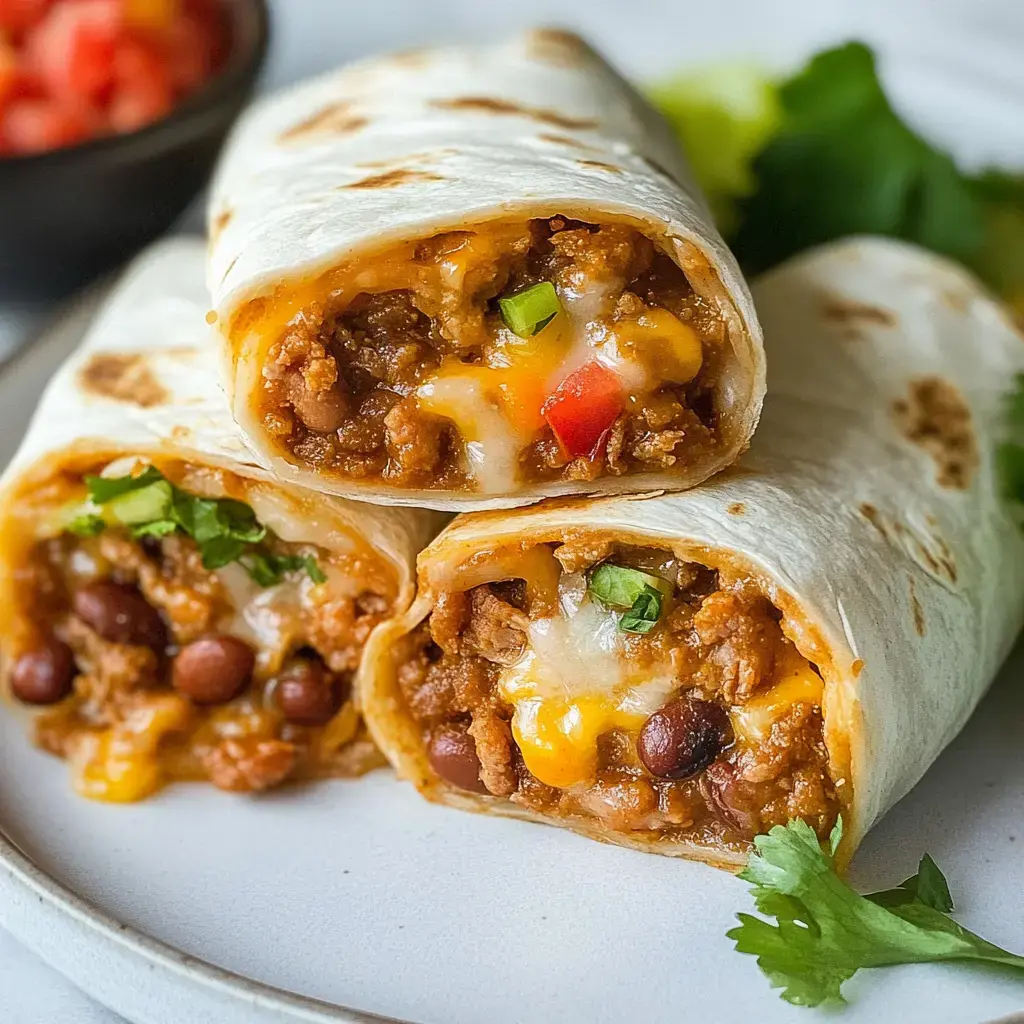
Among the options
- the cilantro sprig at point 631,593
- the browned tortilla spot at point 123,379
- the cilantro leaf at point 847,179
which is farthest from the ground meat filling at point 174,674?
the cilantro leaf at point 847,179

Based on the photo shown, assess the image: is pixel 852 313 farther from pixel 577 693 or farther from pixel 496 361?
pixel 577 693

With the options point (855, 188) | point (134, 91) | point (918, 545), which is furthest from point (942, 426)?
point (134, 91)

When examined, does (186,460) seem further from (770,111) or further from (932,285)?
(770,111)

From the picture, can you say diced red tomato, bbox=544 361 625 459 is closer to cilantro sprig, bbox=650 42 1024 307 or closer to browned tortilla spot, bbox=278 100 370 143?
browned tortilla spot, bbox=278 100 370 143

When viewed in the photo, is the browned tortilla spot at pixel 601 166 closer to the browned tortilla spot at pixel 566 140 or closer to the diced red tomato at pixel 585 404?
the browned tortilla spot at pixel 566 140

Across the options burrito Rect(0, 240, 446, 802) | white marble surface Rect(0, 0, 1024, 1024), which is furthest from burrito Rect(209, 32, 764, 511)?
white marble surface Rect(0, 0, 1024, 1024)

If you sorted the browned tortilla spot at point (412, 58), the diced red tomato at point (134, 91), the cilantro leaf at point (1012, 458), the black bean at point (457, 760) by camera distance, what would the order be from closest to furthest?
the black bean at point (457, 760) → the cilantro leaf at point (1012, 458) → the browned tortilla spot at point (412, 58) → the diced red tomato at point (134, 91)

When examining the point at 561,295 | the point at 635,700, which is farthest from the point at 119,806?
the point at 561,295
